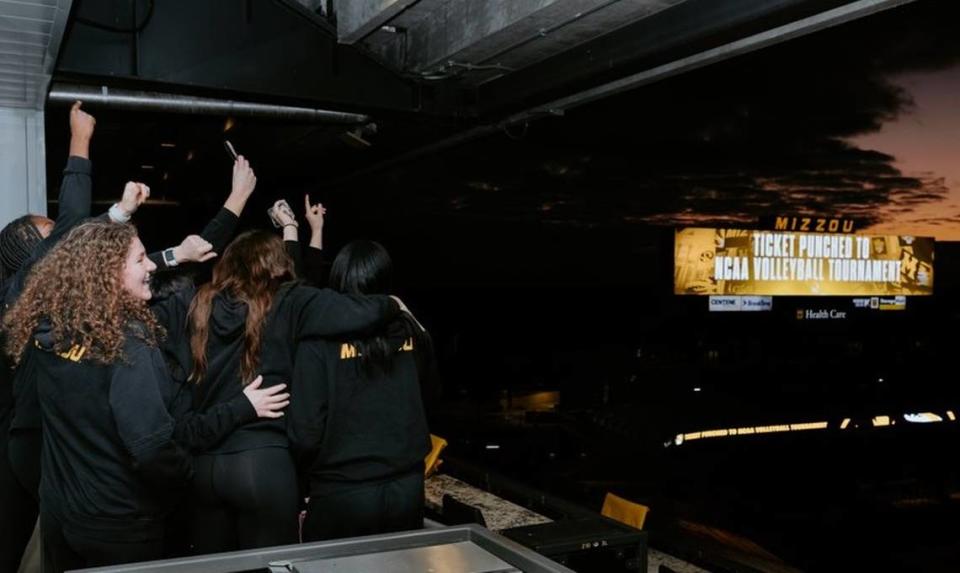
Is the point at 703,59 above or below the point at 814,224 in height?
below

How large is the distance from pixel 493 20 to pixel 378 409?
1921 millimetres

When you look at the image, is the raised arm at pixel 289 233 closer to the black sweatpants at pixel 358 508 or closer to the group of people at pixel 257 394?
the group of people at pixel 257 394

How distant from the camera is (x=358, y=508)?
2.75 metres

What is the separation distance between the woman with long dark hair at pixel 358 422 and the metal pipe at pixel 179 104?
2764 mm

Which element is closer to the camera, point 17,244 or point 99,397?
point 99,397

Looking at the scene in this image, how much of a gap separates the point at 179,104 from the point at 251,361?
329 centimetres

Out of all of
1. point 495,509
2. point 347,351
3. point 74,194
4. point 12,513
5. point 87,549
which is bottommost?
point 495,509

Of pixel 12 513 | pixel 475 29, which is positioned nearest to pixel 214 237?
pixel 12 513

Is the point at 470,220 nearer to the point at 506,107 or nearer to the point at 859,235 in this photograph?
the point at 859,235

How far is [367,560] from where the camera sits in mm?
1756

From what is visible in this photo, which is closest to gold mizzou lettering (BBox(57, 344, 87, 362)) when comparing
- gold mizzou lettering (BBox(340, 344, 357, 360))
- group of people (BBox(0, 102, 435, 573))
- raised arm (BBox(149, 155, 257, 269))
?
group of people (BBox(0, 102, 435, 573))

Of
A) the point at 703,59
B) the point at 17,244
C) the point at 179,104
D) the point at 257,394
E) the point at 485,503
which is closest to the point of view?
the point at 257,394

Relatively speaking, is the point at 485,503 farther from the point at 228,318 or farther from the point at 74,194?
the point at 74,194

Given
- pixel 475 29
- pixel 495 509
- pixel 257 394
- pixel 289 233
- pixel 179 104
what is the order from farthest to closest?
1. pixel 179 104
2. pixel 495 509
3. pixel 475 29
4. pixel 289 233
5. pixel 257 394
